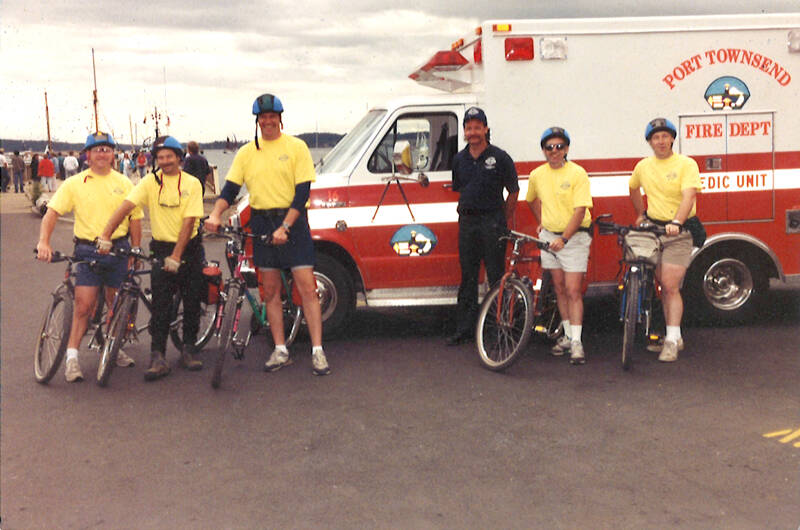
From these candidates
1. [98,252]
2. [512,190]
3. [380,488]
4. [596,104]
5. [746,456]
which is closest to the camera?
[380,488]

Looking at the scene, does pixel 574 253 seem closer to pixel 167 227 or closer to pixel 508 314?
pixel 508 314

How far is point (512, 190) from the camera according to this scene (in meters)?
7.42

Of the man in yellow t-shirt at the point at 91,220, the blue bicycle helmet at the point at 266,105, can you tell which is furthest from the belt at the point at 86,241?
the blue bicycle helmet at the point at 266,105

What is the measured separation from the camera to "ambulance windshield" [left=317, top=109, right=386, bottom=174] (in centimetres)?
800

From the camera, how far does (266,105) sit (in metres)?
6.54

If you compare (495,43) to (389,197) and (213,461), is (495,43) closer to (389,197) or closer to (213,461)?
(389,197)

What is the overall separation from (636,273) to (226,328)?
3142mm

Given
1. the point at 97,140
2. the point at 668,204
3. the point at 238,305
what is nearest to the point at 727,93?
the point at 668,204

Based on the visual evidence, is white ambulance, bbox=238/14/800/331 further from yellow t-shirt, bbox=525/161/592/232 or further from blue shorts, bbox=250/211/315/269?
blue shorts, bbox=250/211/315/269

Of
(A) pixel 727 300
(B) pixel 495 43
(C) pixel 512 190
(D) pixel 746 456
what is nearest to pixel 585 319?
(A) pixel 727 300

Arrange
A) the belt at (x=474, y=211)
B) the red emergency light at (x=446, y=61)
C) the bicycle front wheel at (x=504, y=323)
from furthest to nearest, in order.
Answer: the red emergency light at (x=446, y=61), the belt at (x=474, y=211), the bicycle front wheel at (x=504, y=323)

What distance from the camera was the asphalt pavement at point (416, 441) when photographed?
411 cm

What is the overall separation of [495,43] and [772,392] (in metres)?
3.80

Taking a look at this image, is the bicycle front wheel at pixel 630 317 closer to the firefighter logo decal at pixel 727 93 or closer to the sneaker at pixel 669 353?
the sneaker at pixel 669 353
